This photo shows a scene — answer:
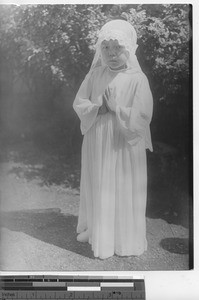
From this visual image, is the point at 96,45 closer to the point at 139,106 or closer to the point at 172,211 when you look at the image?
the point at 139,106

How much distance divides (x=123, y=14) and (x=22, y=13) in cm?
44

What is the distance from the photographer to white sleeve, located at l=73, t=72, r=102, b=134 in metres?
1.82

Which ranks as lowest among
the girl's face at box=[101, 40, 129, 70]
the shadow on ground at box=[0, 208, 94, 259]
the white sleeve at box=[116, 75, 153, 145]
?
the shadow on ground at box=[0, 208, 94, 259]

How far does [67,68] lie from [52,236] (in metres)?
0.74

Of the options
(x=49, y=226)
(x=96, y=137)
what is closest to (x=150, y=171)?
(x=96, y=137)

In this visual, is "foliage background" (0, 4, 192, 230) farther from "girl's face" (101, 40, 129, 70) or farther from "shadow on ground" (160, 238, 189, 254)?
"shadow on ground" (160, 238, 189, 254)

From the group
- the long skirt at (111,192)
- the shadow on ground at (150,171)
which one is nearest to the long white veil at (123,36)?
the long skirt at (111,192)

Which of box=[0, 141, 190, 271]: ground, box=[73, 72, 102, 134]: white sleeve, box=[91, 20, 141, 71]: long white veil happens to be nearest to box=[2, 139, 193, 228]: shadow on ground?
box=[0, 141, 190, 271]: ground

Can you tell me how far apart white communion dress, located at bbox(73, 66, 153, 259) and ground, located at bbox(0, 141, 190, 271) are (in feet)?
0.15

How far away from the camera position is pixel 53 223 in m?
1.86

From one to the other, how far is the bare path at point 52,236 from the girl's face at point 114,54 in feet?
1.89

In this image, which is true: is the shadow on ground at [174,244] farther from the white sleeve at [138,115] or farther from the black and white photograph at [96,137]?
the white sleeve at [138,115]

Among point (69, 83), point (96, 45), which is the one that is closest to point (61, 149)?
point (69, 83)

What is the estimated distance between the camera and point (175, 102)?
1828 millimetres
